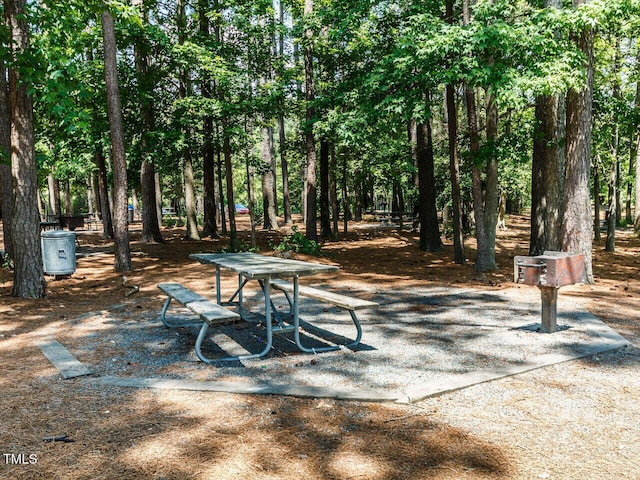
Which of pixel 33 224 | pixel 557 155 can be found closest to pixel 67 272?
pixel 33 224

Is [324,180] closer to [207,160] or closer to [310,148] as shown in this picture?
[310,148]

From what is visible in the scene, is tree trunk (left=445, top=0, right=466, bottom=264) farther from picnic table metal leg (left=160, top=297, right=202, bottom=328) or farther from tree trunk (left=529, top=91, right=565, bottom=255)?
picnic table metal leg (left=160, top=297, right=202, bottom=328)

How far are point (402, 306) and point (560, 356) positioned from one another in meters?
3.22

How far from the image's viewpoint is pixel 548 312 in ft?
19.8

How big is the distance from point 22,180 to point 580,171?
985cm

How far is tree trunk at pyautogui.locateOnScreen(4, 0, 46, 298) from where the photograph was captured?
8445 millimetres

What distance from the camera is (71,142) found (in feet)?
50.0

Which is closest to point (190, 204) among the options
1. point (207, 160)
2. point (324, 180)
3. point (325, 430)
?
point (207, 160)

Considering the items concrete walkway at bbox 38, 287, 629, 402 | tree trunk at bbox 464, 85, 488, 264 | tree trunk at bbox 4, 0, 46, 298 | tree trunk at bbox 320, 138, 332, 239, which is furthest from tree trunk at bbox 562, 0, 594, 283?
tree trunk at bbox 320, 138, 332, 239

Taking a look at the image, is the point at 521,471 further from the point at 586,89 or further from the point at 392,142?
the point at 392,142

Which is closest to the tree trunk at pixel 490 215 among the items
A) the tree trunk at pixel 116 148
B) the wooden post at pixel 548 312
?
the wooden post at pixel 548 312

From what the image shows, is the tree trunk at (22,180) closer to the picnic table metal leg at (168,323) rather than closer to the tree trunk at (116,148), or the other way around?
the tree trunk at (116,148)

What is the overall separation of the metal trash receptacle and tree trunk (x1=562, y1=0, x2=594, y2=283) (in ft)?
32.3

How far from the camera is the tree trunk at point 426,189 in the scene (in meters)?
15.8
